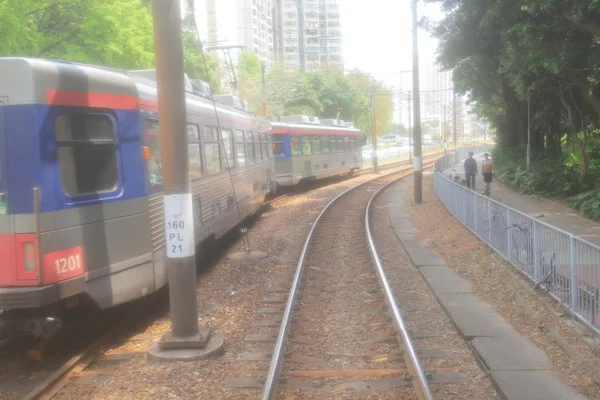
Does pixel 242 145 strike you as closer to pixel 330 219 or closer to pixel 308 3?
pixel 330 219

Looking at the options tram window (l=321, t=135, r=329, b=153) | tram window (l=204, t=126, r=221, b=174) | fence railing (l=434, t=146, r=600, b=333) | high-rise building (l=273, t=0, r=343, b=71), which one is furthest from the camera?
high-rise building (l=273, t=0, r=343, b=71)

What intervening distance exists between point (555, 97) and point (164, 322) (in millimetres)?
20856

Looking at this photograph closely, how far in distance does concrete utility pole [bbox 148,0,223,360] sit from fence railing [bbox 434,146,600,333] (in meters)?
4.06

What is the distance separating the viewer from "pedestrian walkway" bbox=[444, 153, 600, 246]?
14008 millimetres

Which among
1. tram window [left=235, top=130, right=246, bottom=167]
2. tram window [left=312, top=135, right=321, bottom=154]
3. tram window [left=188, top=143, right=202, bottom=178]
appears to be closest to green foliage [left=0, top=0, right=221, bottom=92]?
tram window [left=235, top=130, right=246, bottom=167]

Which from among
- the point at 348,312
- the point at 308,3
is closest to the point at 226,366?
the point at 348,312

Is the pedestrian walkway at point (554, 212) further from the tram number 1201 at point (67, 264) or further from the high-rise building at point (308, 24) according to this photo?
the high-rise building at point (308, 24)

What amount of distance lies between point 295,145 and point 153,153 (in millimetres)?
17778

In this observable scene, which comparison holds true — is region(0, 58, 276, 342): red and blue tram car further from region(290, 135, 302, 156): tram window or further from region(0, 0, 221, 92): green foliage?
region(290, 135, 302, 156): tram window

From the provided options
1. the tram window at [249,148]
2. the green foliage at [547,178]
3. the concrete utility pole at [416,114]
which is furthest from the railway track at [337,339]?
the green foliage at [547,178]

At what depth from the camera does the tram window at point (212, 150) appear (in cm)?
1057

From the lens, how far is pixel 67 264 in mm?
6125

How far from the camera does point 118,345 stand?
6.98 m

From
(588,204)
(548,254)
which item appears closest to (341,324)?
(548,254)
